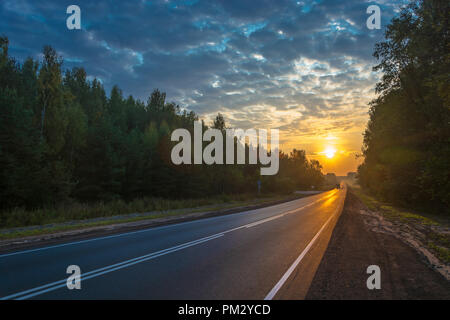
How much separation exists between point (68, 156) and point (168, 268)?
32518 millimetres

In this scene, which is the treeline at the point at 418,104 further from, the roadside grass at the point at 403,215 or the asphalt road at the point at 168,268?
the asphalt road at the point at 168,268

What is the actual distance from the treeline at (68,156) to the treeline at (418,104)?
27825 mm

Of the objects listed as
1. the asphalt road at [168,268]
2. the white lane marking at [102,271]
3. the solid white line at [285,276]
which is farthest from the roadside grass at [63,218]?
the solid white line at [285,276]

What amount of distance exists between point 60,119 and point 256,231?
2520 centimetres

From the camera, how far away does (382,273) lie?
20.9 feet

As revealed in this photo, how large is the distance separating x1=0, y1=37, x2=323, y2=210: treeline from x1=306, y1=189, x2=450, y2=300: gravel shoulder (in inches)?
925

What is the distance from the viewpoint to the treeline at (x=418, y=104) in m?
14.7

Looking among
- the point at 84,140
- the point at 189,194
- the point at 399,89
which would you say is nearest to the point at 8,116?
the point at 84,140

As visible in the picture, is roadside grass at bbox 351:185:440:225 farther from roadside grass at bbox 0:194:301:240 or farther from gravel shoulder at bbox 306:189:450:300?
roadside grass at bbox 0:194:301:240

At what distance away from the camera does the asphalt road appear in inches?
191

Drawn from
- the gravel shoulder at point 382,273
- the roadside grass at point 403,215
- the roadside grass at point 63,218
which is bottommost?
the roadside grass at point 403,215

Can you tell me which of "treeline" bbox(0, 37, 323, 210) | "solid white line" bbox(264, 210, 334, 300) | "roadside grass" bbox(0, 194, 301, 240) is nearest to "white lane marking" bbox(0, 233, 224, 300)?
"solid white line" bbox(264, 210, 334, 300)

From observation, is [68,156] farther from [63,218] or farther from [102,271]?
[102,271]

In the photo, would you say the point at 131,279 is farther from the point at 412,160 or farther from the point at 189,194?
the point at 189,194
